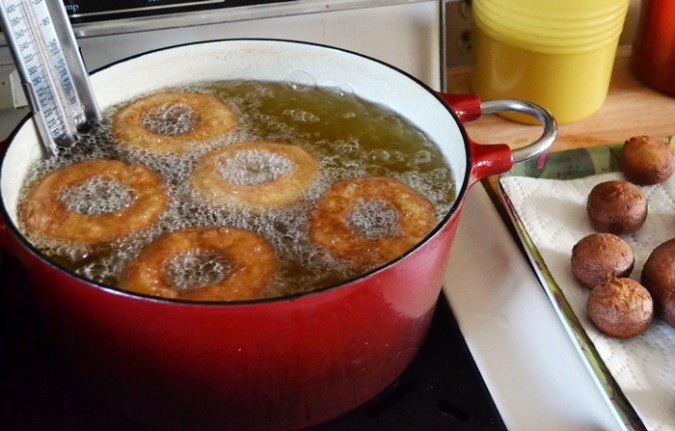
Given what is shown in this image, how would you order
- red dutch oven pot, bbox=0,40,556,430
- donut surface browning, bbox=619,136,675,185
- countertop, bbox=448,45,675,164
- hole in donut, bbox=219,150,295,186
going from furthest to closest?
countertop, bbox=448,45,675,164
donut surface browning, bbox=619,136,675,185
hole in donut, bbox=219,150,295,186
red dutch oven pot, bbox=0,40,556,430

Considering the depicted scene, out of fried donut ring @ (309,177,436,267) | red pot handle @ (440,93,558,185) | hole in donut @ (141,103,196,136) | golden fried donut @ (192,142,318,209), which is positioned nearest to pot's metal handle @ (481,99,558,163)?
red pot handle @ (440,93,558,185)

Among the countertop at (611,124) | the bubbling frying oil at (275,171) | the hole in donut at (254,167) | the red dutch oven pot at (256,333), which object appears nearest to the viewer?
the red dutch oven pot at (256,333)

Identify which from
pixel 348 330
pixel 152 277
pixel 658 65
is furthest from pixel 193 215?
pixel 658 65

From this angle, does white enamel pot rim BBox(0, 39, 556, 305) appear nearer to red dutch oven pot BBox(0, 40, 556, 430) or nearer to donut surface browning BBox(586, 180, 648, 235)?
red dutch oven pot BBox(0, 40, 556, 430)

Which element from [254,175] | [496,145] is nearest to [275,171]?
[254,175]

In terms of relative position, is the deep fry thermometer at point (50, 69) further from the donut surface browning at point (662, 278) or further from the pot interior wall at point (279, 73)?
the donut surface browning at point (662, 278)

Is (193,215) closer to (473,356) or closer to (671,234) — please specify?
(473,356)

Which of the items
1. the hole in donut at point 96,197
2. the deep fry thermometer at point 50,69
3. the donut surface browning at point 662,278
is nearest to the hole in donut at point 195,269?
the hole in donut at point 96,197
